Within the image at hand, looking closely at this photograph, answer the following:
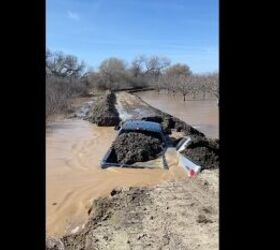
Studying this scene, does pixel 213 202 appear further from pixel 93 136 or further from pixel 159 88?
pixel 159 88

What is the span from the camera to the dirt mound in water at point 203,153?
11.3 m

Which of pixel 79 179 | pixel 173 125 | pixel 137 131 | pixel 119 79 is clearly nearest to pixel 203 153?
pixel 137 131

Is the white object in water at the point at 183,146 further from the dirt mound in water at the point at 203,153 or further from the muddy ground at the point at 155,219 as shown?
the muddy ground at the point at 155,219

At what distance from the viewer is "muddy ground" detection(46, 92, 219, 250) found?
594cm

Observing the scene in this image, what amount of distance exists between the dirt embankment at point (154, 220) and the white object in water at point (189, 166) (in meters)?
1.26

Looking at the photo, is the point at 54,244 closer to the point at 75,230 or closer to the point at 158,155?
the point at 75,230

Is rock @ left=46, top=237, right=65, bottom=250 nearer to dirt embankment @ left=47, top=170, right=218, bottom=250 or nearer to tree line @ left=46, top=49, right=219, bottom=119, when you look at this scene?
dirt embankment @ left=47, top=170, right=218, bottom=250

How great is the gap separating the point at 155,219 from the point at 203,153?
508cm

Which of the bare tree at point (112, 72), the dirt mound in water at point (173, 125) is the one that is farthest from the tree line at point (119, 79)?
the dirt mound in water at point (173, 125)

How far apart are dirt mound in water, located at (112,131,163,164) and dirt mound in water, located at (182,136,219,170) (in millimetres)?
981

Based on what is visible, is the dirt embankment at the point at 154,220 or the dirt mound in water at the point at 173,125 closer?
the dirt embankment at the point at 154,220

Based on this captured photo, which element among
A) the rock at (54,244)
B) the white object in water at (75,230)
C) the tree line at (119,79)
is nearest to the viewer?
the rock at (54,244)
